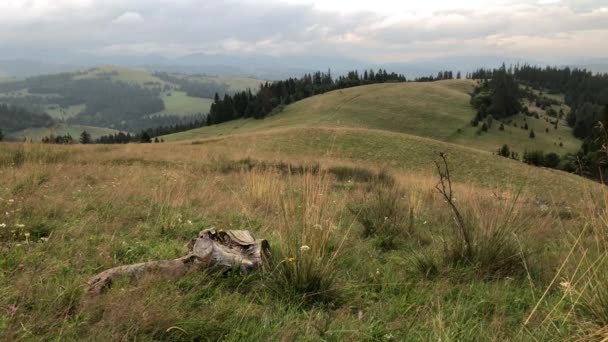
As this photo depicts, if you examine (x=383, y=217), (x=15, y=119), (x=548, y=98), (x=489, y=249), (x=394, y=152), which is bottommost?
(x=15, y=119)

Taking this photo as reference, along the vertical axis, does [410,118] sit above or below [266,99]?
below

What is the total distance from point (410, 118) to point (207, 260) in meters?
74.8

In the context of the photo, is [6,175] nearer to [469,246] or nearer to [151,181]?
[151,181]

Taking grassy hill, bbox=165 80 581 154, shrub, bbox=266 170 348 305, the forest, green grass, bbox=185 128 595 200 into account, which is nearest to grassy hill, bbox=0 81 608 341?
shrub, bbox=266 170 348 305

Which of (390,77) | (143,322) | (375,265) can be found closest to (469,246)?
(375,265)

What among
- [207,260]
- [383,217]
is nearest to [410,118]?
[383,217]

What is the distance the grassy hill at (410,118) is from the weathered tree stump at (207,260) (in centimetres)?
5804

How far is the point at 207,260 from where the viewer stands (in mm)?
3402

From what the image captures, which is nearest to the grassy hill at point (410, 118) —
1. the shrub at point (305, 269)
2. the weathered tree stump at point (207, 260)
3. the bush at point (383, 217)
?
the bush at point (383, 217)

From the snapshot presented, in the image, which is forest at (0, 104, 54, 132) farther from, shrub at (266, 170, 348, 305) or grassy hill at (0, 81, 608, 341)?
shrub at (266, 170, 348, 305)

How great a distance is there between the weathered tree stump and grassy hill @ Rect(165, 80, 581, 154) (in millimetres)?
58037

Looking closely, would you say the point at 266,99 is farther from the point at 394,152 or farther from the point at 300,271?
the point at 300,271

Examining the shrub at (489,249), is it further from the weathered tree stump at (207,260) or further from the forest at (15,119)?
→ the forest at (15,119)

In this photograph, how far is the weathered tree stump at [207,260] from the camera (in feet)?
9.91
